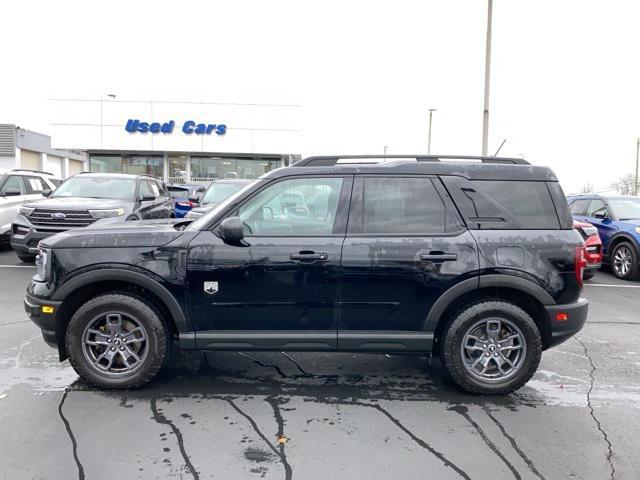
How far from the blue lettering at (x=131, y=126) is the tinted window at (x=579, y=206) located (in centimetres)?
2182

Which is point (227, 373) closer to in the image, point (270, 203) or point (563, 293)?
point (270, 203)

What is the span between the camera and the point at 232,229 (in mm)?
3871

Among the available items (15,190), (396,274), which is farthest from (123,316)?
(15,190)

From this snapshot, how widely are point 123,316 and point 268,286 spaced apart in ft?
4.11

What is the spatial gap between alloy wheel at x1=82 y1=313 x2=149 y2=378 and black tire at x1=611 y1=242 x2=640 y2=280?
9863 millimetres

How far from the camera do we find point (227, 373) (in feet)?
15.2

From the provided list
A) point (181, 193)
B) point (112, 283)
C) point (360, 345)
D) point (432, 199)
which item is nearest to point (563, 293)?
point (432, 199)

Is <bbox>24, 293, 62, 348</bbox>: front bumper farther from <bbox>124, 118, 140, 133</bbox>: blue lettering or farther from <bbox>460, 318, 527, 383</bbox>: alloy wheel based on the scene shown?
<bbox>124, 118, 140, 133</bbox>: blue lettering

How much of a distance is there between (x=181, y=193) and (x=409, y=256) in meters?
15.2

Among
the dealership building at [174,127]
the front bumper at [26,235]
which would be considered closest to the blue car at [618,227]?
the front bumper at [26,235]

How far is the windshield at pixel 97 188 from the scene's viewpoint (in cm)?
1030

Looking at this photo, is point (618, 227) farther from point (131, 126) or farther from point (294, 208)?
point (131, 126)

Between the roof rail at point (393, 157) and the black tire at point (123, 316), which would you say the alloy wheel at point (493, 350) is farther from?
the black tire at point (123, 316)

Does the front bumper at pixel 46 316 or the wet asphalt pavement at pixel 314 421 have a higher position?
the front bumper at pixel 46 316
